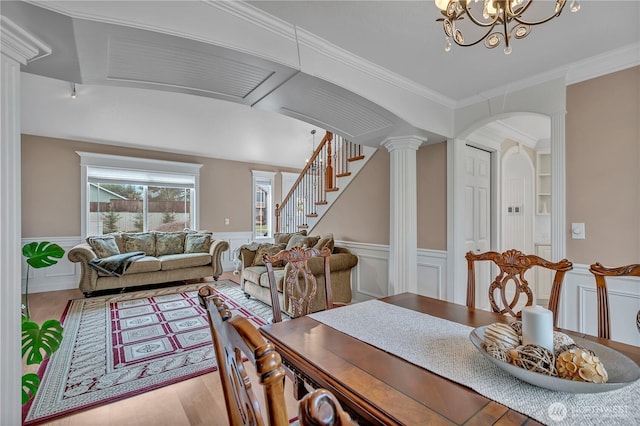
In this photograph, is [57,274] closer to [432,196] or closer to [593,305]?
[432,196]

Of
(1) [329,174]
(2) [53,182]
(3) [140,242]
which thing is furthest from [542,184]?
(2) [53,182]

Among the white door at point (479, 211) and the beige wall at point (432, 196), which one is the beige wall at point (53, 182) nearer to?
the beige wall at point (432, 196)

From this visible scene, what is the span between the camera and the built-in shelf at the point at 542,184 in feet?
14.9

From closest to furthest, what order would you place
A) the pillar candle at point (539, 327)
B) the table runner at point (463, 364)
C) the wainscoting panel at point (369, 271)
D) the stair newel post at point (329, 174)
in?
the table runner at point (463, 364)
the pillar candle at point (539, 327)
the wainscoting panel at point (369, 271)
the stair newel post at point (329, 174)

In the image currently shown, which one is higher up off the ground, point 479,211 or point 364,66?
point 364,66

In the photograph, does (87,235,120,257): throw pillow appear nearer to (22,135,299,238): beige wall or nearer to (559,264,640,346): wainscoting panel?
(22,135,299,238): beige wall

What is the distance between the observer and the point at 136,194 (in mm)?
5938

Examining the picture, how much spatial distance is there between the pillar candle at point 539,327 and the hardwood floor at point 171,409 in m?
1.55

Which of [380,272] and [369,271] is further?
[369,271]

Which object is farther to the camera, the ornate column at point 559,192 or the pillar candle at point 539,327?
the ornate column at point 559,192

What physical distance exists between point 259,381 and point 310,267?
3.03m

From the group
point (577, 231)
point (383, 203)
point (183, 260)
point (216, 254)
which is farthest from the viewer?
point (216, 254)

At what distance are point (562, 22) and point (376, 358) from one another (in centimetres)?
237

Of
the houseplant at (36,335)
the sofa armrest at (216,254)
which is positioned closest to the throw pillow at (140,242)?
the sofa armrest at (216,254)
